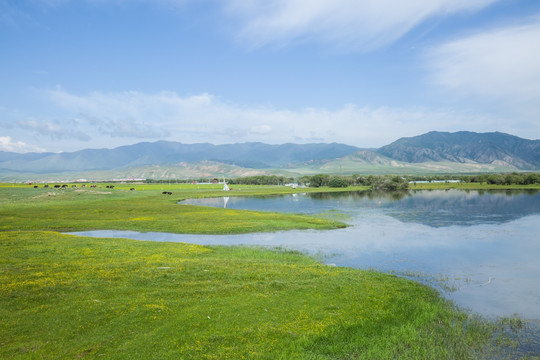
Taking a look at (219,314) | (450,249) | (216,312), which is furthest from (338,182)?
(219,314)

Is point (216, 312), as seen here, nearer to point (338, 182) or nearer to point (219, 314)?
point (219, 314)

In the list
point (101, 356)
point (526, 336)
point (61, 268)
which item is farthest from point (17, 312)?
point (526, 336)

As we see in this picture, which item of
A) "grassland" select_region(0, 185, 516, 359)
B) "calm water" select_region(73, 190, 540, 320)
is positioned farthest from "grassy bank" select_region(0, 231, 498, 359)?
"calm water" select_region(73, 190, 540, 320)

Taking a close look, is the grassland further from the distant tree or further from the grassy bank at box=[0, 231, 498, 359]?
the distant tree

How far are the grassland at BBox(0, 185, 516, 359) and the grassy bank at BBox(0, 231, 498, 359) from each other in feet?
0.21

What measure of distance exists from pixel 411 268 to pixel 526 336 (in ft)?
46.0

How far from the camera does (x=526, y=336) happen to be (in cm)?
1839

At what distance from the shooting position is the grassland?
1529 cm

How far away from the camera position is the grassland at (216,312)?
50.2 feet

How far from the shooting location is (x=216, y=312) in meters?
18.6

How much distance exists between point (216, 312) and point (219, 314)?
0.36 metres

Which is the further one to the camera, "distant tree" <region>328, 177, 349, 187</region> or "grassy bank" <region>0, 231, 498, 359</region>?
"distant tree" <region>328, 177, 349, 187</region>

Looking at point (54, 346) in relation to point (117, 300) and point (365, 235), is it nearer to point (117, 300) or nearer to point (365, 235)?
point (117, 300)

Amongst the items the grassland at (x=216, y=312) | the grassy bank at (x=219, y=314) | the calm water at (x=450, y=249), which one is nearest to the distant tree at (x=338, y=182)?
the calm water at (x=450, y=249)
